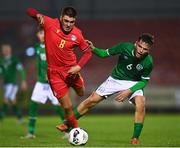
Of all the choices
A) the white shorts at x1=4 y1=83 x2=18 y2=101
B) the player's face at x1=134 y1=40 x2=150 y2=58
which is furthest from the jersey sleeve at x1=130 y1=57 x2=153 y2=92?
the white shorts at x1=4 y1=83 x2=18 y2=101

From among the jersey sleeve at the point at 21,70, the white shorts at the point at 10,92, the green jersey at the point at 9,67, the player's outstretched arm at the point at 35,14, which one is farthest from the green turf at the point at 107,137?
the green jersey at the point at 9,67

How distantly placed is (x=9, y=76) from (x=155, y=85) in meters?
7.68

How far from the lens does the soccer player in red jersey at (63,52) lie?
11.5m

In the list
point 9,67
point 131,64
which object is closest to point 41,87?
point 131,64

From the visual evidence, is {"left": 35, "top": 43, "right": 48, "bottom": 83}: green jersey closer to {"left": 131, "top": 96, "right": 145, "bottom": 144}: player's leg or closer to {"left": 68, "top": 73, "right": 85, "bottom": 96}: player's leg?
{"left": 68, "top": 73, "right": 85, "bottom": 96}: player's leg

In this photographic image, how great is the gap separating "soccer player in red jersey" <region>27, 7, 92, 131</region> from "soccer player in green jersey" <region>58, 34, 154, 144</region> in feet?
1.15

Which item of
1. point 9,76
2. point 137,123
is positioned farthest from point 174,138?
point 9,76

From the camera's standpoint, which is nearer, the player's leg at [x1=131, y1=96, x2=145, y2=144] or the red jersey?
the red jersey

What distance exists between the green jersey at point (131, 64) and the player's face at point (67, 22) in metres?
0.66

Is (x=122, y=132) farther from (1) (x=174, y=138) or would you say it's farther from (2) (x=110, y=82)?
(2) (x=110, y=82)

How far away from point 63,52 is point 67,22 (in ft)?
1.77

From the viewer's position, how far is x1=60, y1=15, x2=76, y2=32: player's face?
1140 cm

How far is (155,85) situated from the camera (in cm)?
2588

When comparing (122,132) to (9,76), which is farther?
(9,76)
